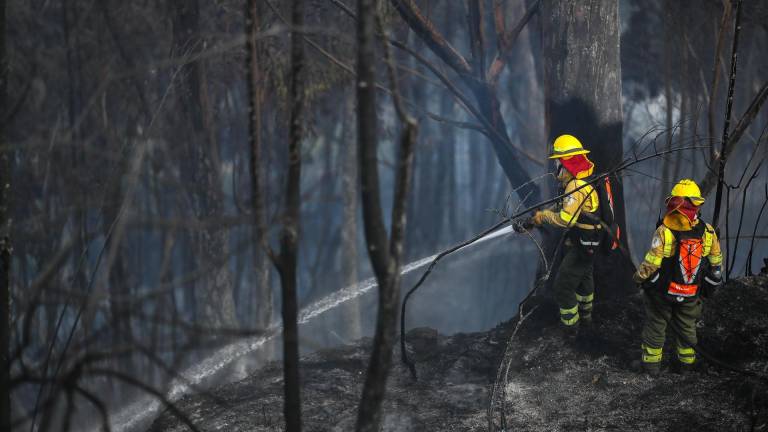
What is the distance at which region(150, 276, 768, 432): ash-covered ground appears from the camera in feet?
12.8

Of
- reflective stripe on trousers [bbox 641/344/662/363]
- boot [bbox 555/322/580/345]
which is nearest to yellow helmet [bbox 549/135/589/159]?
boot [bbox 555/322/580/345]

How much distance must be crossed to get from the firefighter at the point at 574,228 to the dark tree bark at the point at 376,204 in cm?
285

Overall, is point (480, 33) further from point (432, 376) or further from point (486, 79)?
point (432, 376)

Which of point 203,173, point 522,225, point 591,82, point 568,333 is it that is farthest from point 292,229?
point 203,173

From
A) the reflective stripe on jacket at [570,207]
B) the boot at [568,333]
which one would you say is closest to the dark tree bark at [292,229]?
the reflective stripe on jacket at [570,207]

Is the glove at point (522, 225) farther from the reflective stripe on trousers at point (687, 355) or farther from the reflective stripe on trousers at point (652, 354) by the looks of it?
the reflective stripe on trousers at point (687, 355)

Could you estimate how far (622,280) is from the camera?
5.61 meters

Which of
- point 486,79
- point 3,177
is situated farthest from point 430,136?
point 3,177

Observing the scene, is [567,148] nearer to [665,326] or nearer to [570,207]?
[570,207]

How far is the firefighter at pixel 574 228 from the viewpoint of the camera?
4895 millimetres

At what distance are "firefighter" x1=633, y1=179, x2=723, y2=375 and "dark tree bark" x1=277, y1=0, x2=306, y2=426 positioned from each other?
2549mm

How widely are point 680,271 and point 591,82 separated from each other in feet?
6.25

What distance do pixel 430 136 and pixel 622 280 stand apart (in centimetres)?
1347

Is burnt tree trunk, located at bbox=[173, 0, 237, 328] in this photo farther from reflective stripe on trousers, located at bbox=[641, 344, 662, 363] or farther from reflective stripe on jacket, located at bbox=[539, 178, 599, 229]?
reflective stripe on trousers, located at bbox=[641, 344, 662, 363]
